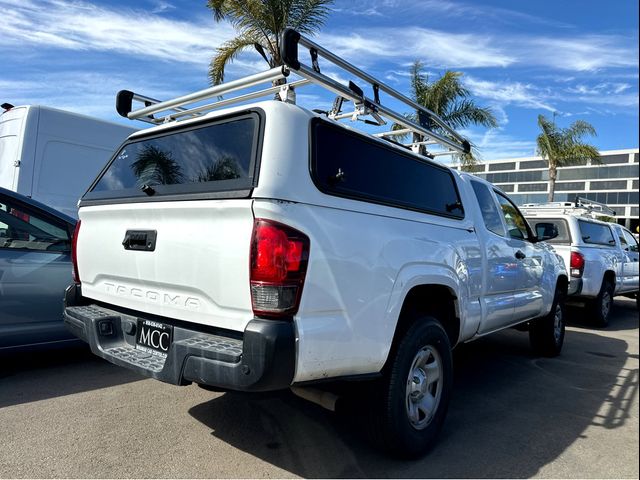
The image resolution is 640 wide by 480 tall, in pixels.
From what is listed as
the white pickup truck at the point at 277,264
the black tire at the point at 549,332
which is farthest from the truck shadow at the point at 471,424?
the black tire at the point at 549,332

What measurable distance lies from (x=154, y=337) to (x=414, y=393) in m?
1.66

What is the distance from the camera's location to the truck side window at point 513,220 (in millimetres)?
5137

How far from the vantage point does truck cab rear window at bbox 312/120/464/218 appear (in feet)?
9.14

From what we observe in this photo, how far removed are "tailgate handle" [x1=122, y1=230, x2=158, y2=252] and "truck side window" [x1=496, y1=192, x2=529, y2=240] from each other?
3542 mm

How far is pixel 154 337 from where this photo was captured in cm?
296

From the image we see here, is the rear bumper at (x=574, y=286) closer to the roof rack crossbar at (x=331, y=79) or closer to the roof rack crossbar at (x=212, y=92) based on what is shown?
the roof rack crossbar at (x=331, y=79)

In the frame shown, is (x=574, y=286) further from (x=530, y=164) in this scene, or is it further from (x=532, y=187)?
(x=530, y=164)

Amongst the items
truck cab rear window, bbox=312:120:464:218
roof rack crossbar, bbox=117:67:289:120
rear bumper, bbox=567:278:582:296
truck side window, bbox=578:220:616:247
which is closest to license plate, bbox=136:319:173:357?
truck cab rear window, bbox=312:120:464:218

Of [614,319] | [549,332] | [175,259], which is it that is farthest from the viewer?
[614,319]

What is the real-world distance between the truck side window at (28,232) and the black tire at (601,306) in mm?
8000

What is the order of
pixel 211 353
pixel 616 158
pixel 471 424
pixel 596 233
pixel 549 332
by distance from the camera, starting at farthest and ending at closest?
pixel 616 158, pixel 596 233, pixel 549 332, pixel 471 424, pixel 211 353

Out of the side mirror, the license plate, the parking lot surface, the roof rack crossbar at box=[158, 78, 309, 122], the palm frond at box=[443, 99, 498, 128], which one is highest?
the palm frond at box=[443, 99, 498, 128]

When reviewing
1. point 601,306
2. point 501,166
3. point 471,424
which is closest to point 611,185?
point 501,166

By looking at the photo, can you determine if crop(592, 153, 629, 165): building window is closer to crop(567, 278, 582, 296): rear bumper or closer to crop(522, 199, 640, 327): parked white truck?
crop(522, 199, 640, 327): parked white truck
